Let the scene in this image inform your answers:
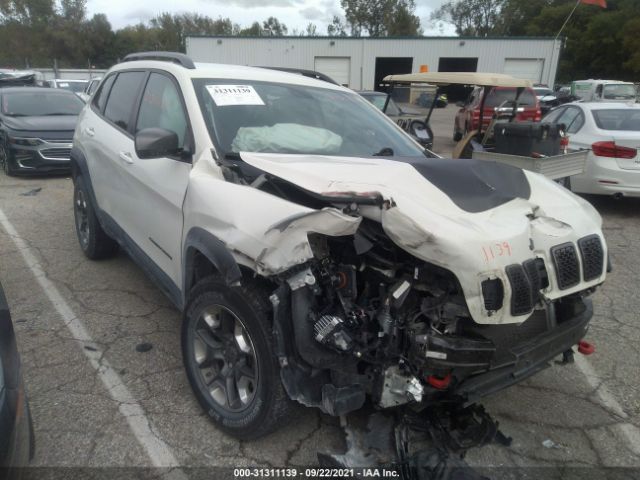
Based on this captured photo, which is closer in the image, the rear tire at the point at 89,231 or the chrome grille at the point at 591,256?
the chrome grille at the point at 591,256

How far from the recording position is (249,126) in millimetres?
3254

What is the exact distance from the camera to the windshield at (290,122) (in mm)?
3191

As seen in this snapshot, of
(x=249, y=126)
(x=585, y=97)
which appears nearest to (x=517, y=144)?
(x=249, y=126)

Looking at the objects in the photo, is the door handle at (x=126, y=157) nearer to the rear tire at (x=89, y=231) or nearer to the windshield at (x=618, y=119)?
the rear tire at (x=89, y=231)

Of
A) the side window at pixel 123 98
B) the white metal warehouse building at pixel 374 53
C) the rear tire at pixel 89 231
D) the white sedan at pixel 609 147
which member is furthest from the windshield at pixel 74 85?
the white sedan at pixel 609 147

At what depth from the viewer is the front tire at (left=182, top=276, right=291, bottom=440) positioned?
2.42 meters

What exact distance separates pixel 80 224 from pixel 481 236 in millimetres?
4451

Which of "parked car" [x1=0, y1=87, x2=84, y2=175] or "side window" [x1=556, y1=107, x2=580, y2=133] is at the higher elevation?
"side window" [x1=556, y1=107, x2=580, y2=133]

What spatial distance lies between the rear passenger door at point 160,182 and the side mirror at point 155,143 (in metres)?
0.10

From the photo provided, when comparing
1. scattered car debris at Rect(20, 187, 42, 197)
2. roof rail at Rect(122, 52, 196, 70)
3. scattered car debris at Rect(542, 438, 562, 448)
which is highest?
roof rail at Rect(122, 52, 196, 70)

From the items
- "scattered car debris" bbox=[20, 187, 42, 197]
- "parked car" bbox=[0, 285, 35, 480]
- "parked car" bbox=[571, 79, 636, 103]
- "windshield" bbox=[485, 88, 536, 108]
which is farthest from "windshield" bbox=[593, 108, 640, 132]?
"parked car" bbox=[571, 79, 636, 103]

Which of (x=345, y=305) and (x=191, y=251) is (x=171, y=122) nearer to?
(x=191, y=251)

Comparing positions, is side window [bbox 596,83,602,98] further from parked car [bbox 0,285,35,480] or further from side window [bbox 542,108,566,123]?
parked car [bbox 0,285,35,480]

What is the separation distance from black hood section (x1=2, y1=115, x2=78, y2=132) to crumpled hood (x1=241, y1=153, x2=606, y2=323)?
26.8 ft
